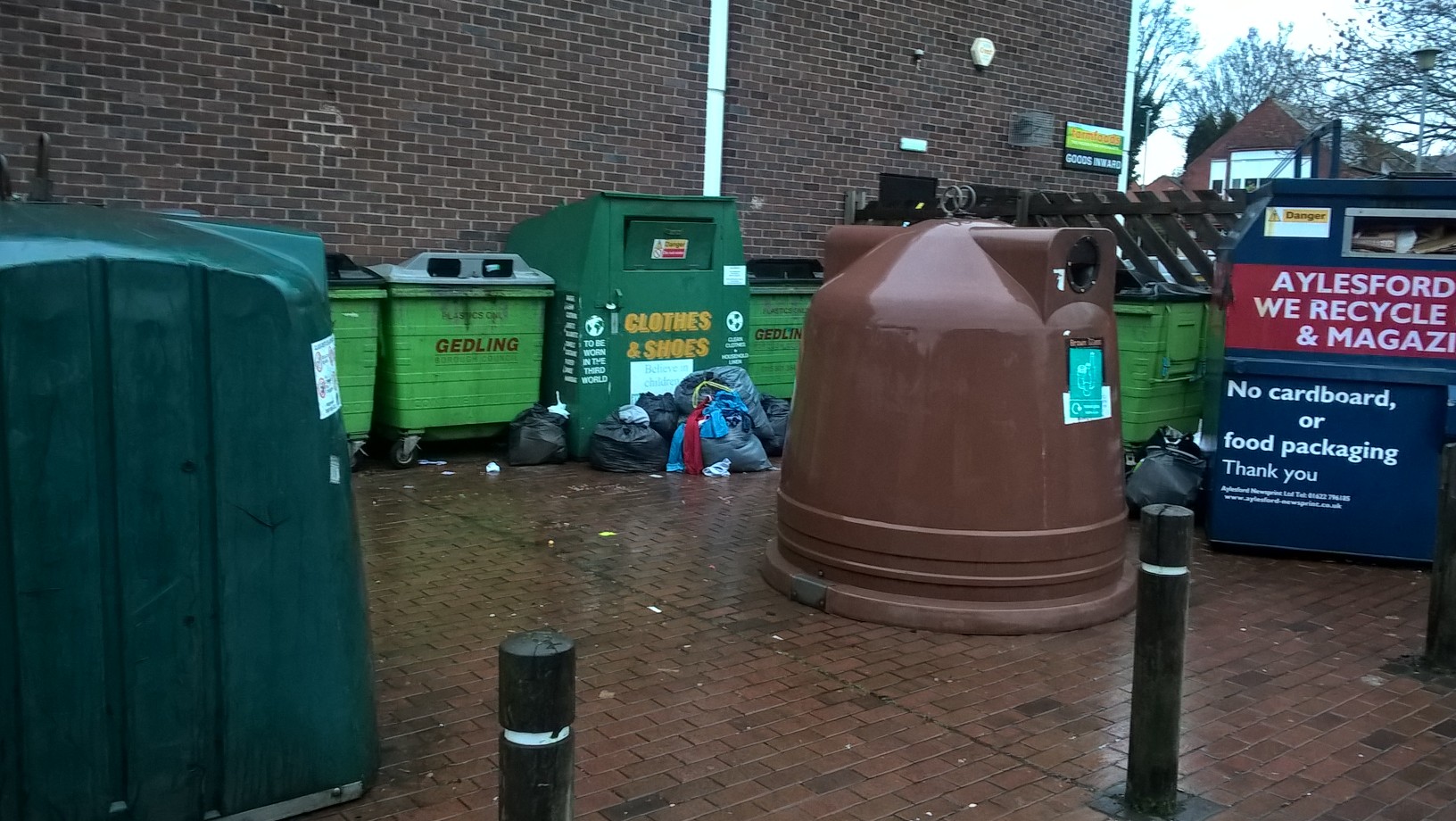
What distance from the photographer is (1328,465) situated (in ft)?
22.0

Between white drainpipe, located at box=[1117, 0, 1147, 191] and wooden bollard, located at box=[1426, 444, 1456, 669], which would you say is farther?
white drainpipe, located at box=[1117, 0, 1147, 191]

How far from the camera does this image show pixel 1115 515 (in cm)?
567

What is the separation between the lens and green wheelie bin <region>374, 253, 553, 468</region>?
843cm

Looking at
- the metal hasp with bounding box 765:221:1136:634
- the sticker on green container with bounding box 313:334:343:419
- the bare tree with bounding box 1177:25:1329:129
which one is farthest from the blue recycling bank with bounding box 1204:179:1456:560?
the bare tree with bounding box 1177:25:1329:129

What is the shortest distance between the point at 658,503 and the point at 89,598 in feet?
16.2

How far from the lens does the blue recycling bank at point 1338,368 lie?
647 cm

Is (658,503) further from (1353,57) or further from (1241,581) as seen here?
(1353,57)

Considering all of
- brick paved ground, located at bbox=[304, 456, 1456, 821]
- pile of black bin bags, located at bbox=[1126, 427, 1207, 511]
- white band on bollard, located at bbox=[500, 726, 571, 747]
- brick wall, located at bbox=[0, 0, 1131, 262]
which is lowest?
brick paved ground, located at bbox=[304, 456, 1456, 821]

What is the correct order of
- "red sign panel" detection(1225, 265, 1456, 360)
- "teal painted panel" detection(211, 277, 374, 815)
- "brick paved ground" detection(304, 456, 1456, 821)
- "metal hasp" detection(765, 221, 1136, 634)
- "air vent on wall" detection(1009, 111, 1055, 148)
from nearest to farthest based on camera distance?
"teal painted panel" detection(211, 277, 374, 815) → "brick paved ground" detection(304, 456, 1456, 821) → "metal hasp" detection(765, 221, 1136, 634) → "red sign panel" detection(1225, 265, 1456, 360) → "air vent on wall" detection(1009, 111, 1055, 148)

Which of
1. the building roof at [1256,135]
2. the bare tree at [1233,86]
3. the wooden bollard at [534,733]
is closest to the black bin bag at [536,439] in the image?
the wooden bollard at [534,733]

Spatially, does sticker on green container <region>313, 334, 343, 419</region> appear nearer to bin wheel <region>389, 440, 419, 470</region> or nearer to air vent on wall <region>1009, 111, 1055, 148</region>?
bin wheel <region>389, 440, 419, 470</region>

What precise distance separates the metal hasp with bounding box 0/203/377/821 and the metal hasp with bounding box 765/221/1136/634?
262 centimetres

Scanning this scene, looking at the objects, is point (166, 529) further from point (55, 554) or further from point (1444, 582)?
point (1444, 582)

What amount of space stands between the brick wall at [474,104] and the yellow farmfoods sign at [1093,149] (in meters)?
1.24
